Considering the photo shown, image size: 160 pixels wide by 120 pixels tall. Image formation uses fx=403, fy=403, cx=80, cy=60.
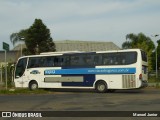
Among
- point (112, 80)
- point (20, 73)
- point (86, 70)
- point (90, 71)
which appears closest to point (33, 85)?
point (20, 73)

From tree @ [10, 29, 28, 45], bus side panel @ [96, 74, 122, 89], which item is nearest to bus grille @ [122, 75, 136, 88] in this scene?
bus side panel @ [96, 74, 122, 89]

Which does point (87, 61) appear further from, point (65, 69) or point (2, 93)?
point (2, 93)

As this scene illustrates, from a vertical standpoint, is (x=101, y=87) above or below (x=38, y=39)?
→ below

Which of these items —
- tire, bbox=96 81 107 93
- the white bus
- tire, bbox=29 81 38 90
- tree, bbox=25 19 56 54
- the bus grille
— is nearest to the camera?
the bus grille

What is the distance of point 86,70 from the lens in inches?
1133

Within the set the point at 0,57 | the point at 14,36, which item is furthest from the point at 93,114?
the point at 0,57

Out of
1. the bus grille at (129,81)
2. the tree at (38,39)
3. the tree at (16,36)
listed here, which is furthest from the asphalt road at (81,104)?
the tree at (16,36)

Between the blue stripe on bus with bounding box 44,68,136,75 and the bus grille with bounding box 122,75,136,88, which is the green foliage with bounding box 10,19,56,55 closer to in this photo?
the blue stripe on bus with bounding box 44,68,136,75

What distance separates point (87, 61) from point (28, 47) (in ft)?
105

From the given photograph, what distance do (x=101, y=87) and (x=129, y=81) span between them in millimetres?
2239

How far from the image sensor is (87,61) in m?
29.1

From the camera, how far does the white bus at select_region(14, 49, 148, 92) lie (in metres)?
27.2

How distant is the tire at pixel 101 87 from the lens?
28.3 meters

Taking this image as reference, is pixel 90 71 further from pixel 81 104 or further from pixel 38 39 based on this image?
pixel 38 39
